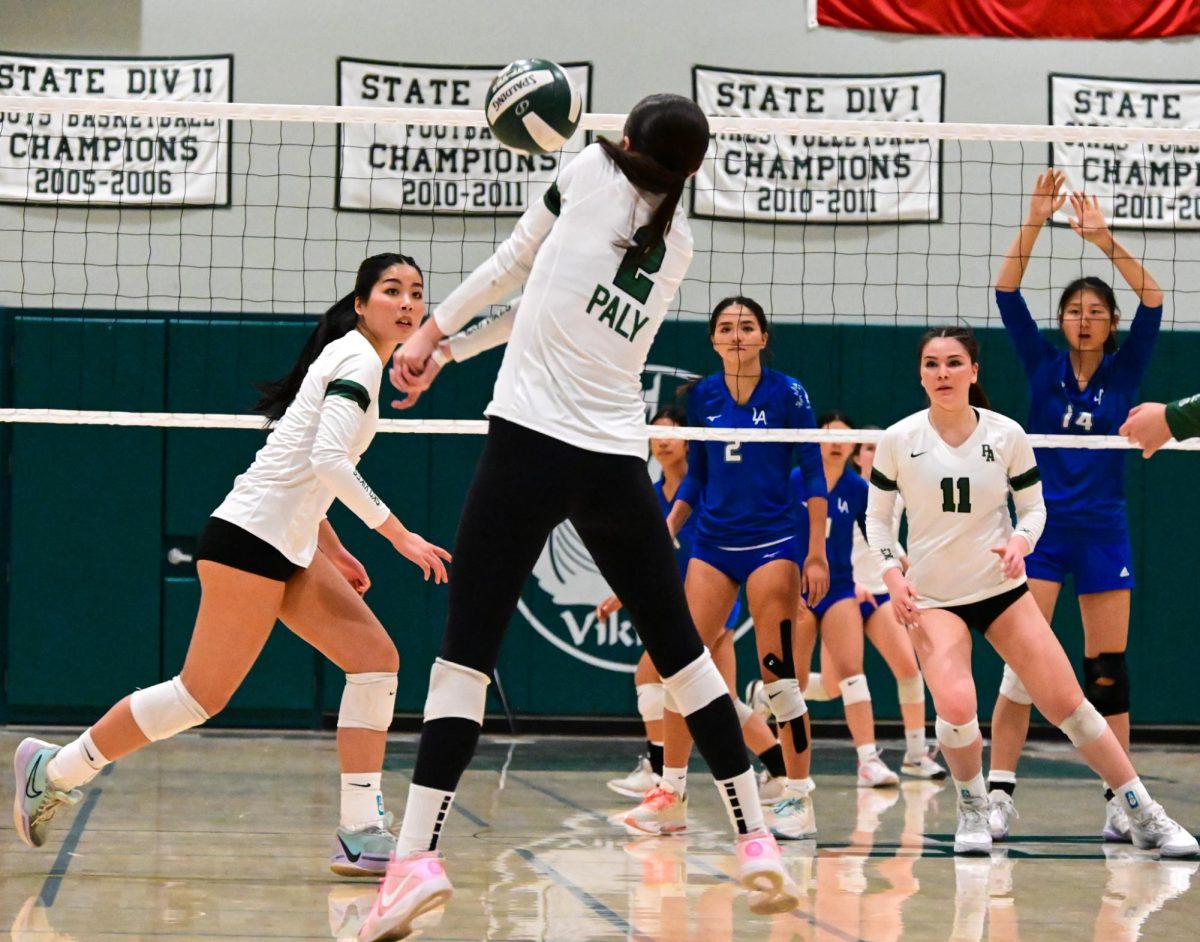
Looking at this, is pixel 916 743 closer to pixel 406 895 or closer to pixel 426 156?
pixel 426 156

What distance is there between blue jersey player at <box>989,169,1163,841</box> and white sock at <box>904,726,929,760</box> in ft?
7.17

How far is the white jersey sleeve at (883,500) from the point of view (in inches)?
227

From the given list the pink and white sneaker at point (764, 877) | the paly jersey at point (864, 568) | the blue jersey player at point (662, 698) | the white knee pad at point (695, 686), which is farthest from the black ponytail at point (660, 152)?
the paly jersey at point (864, 568)

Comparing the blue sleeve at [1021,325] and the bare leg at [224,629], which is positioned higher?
the blue sleeve at [1021,325]

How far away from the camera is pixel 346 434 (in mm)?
4371

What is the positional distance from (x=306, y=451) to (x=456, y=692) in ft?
4.43

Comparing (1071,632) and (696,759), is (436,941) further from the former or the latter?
(1071,632)

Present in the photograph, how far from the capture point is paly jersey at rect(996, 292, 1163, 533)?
244 inches

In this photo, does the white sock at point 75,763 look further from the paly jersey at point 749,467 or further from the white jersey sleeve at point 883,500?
the white jersey sleeve at point 883,500

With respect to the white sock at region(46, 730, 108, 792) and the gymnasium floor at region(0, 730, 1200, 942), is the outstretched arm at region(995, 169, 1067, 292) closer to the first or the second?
the gymnasium floor at region(0, 730, 1200, 942)

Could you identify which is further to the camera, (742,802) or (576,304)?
(742,802)

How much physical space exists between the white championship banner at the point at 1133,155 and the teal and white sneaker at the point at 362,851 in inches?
295

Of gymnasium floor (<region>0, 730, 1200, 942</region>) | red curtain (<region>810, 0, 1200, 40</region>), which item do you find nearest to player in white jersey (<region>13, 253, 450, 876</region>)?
gymnasium floor (<region>0, 730, 1200, 942</region>)

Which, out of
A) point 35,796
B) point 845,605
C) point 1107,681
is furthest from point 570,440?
point 845,605
